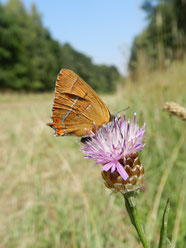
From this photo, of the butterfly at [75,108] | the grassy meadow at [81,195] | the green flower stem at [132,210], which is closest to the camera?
the green flower stem at [132,210]

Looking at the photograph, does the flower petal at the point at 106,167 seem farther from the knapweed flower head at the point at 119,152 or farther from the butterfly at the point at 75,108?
the butterfly at the point at 75,108

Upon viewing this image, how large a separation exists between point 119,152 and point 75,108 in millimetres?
532

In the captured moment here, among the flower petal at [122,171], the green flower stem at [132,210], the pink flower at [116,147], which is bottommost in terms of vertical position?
the green flower stem at [132,210]

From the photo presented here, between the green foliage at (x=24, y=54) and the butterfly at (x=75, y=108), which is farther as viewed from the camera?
the green foliage at (x=24, y=54)

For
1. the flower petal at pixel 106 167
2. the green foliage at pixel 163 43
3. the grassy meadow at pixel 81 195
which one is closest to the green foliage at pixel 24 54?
the green foliage at pixel 163 43

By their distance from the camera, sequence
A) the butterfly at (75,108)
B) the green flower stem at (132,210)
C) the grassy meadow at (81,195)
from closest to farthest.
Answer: the green flower stem at (132,210) < the butterfly at (75,108) < the grassy meadow at (81,195)

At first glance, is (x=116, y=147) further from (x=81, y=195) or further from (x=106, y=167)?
(x=81, y=195)

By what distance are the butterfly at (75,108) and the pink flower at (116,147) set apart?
251mm

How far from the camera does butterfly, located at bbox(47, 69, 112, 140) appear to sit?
1330 mm

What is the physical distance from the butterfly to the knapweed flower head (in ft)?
0.84

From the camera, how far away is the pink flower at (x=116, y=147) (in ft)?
3.12

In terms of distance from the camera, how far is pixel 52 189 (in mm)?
2418

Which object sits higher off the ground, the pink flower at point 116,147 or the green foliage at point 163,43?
the green foliage at point 163,43

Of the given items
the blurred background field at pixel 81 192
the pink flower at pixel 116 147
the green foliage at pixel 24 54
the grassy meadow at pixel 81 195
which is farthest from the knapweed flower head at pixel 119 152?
the green foliage at pixel 24 54
